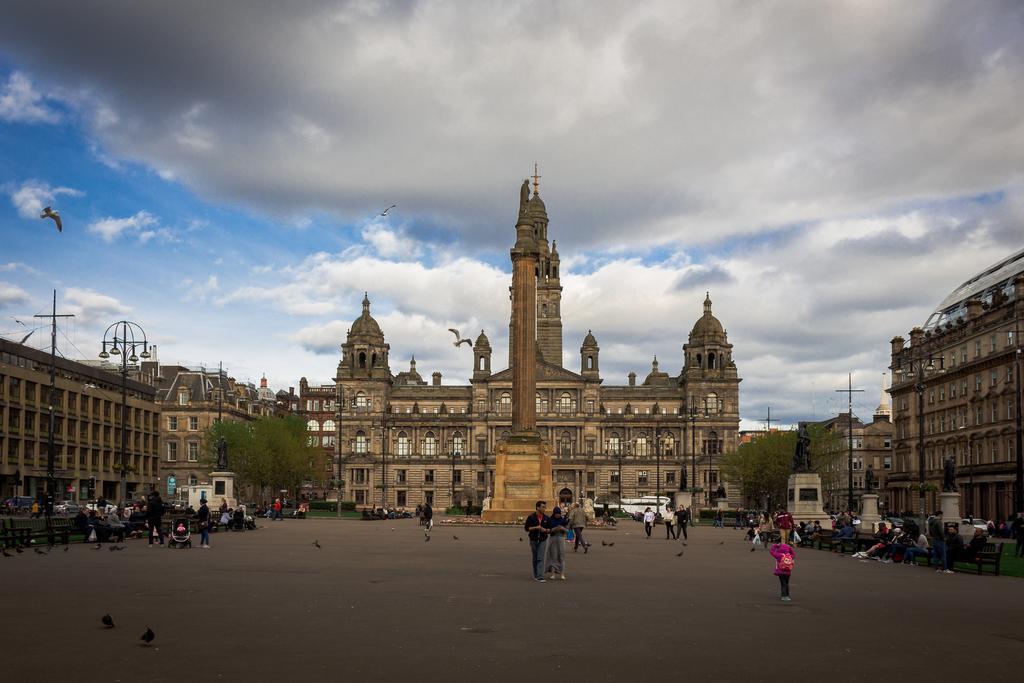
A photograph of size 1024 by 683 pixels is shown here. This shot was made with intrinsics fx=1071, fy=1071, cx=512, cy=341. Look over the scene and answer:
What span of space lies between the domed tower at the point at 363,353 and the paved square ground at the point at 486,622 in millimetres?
120192

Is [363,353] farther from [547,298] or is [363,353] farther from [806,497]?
[806,497]

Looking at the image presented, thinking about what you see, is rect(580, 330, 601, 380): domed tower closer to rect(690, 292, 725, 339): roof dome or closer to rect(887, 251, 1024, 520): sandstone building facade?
rect(690, 292, 725, 339): roof dome

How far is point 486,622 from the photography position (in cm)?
1620

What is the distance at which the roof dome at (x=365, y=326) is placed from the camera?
149 metres

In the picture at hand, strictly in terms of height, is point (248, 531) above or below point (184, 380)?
below

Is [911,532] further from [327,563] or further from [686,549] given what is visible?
[327,563]

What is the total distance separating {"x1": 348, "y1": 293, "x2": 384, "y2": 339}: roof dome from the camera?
149250 millimetres

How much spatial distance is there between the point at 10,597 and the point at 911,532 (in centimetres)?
2738

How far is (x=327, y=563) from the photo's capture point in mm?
28281

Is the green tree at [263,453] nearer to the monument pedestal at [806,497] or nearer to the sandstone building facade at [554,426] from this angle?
the sandstone building facade at [554,426]

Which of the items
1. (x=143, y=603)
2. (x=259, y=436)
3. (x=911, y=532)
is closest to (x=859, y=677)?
(x=143, y=603)

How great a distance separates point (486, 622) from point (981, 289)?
258 feet

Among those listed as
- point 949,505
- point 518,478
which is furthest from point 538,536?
point 518,478

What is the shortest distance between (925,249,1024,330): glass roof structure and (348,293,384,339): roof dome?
255 feet
